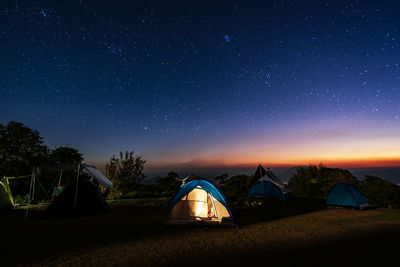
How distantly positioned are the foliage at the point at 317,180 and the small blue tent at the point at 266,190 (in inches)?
111

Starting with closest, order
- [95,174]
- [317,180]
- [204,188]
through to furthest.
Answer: [204,188], [95,174], [317,180]

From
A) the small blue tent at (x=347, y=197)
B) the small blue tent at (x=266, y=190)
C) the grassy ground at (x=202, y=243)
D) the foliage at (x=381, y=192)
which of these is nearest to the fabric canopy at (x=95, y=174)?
the grassy ground at (x=202, y=243)

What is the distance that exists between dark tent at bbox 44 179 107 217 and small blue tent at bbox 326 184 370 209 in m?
13.2

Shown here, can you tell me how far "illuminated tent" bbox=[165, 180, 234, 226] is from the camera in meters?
7.93

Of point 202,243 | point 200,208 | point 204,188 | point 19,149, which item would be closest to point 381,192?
point 200,208

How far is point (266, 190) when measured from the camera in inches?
597

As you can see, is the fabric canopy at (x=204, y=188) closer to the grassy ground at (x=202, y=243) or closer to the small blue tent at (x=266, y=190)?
the grassy ground at (x=202, y=243)

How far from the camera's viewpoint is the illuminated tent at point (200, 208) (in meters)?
7.93

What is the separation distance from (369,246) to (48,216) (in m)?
12.2

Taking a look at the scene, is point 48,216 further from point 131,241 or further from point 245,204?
point 245,204

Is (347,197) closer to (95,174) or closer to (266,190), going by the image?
(266,190)

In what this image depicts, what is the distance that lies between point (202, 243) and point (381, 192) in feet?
44.3

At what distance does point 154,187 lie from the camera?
78.1ft

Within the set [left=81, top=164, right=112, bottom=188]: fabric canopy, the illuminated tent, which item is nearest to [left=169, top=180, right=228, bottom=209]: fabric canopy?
the illuminated tent
